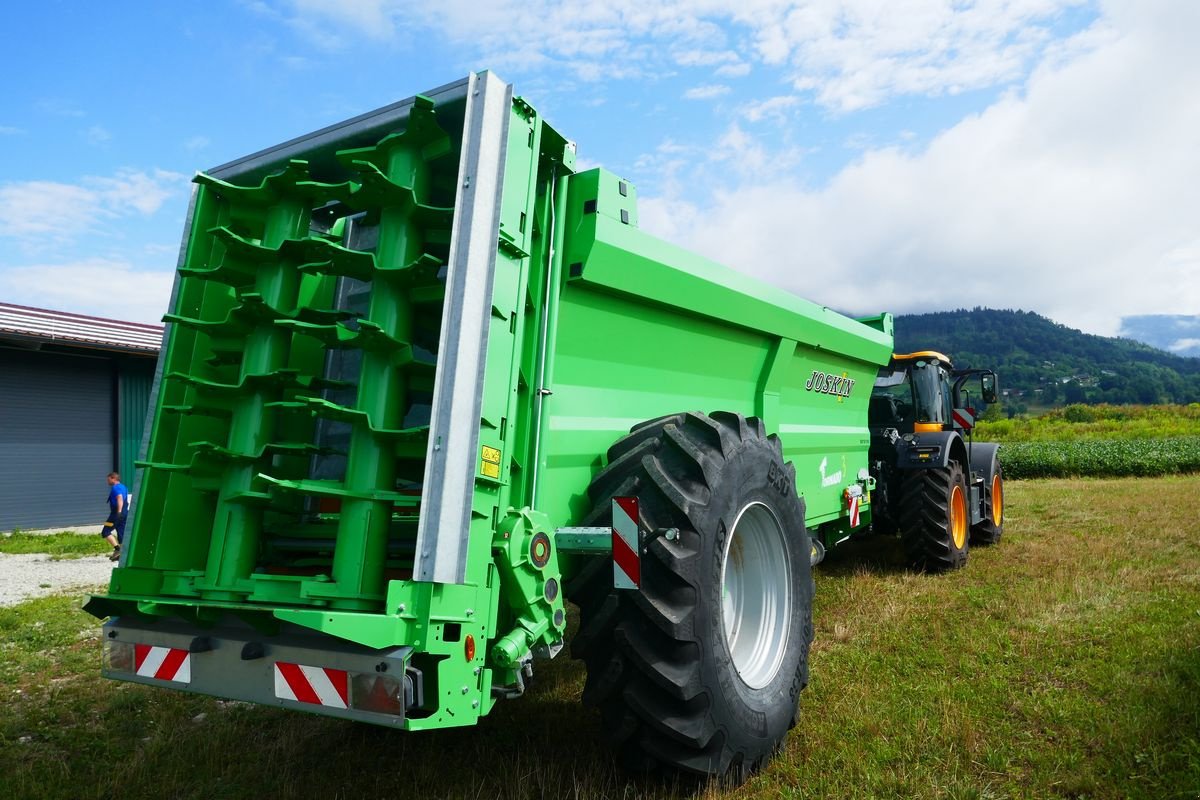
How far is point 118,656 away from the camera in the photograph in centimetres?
282

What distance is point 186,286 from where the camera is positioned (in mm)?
3408

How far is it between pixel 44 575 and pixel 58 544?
141 inches

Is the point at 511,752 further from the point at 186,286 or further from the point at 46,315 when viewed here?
→ the point at 46,315

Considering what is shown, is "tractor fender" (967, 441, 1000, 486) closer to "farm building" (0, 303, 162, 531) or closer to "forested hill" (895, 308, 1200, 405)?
"farm building" (0, 303, 162, 531)

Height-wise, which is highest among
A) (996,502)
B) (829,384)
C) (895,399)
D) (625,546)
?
(895,399)

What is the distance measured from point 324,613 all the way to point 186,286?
192 cm

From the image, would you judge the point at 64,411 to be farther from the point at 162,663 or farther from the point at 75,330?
the point at 162,663

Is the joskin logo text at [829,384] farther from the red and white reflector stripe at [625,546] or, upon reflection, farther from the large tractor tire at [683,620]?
the red and white reflector stripe at [625,546]

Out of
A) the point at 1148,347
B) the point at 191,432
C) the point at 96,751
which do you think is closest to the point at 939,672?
the point at 191,432

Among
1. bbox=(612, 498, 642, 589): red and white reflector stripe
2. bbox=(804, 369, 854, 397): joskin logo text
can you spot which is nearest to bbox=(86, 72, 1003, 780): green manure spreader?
bbox=(612, 498, 642, 589): red and white reflector stripe

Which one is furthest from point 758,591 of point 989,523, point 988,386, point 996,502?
point 996,502

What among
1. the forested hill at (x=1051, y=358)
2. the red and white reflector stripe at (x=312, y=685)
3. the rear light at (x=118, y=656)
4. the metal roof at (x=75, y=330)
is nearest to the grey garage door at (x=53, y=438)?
the metal roof at (x=75, y=330)

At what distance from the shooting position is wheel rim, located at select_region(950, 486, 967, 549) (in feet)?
25.4

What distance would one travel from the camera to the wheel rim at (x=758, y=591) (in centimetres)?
350
